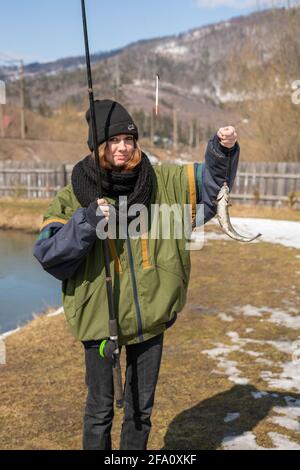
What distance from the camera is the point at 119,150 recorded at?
258 centimetres

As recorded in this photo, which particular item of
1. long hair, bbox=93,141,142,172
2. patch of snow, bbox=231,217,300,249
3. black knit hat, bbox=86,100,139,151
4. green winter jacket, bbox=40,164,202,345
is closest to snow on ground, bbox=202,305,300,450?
green winter jacket, bbox=40,164,202,345

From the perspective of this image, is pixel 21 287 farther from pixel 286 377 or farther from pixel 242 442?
pixel 242 442

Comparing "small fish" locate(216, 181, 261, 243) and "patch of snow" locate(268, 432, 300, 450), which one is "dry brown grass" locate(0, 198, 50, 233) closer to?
"patch of snow" locate(268, 432, 300, 450)

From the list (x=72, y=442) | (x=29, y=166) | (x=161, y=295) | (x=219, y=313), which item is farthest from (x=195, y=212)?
(x=29, y=166)

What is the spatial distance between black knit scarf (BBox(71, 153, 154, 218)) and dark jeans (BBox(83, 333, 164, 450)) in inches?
30.7

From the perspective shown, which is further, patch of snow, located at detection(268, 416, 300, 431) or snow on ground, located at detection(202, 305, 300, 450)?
patch of snow, located at detection(268, 416, 300, 431)

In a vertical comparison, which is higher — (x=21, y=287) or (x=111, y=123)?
(x=111, y=123)

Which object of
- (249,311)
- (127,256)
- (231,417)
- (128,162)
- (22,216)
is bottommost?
(22,216)

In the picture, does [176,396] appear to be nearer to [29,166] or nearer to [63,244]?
[63,244]

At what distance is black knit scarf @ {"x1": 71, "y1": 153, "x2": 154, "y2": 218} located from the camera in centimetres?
257

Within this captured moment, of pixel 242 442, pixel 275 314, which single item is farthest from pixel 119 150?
pixel 275 314

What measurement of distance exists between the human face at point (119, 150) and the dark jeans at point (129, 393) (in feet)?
3.16

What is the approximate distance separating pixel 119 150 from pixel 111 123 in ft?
0.46

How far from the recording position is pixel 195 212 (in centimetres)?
279
